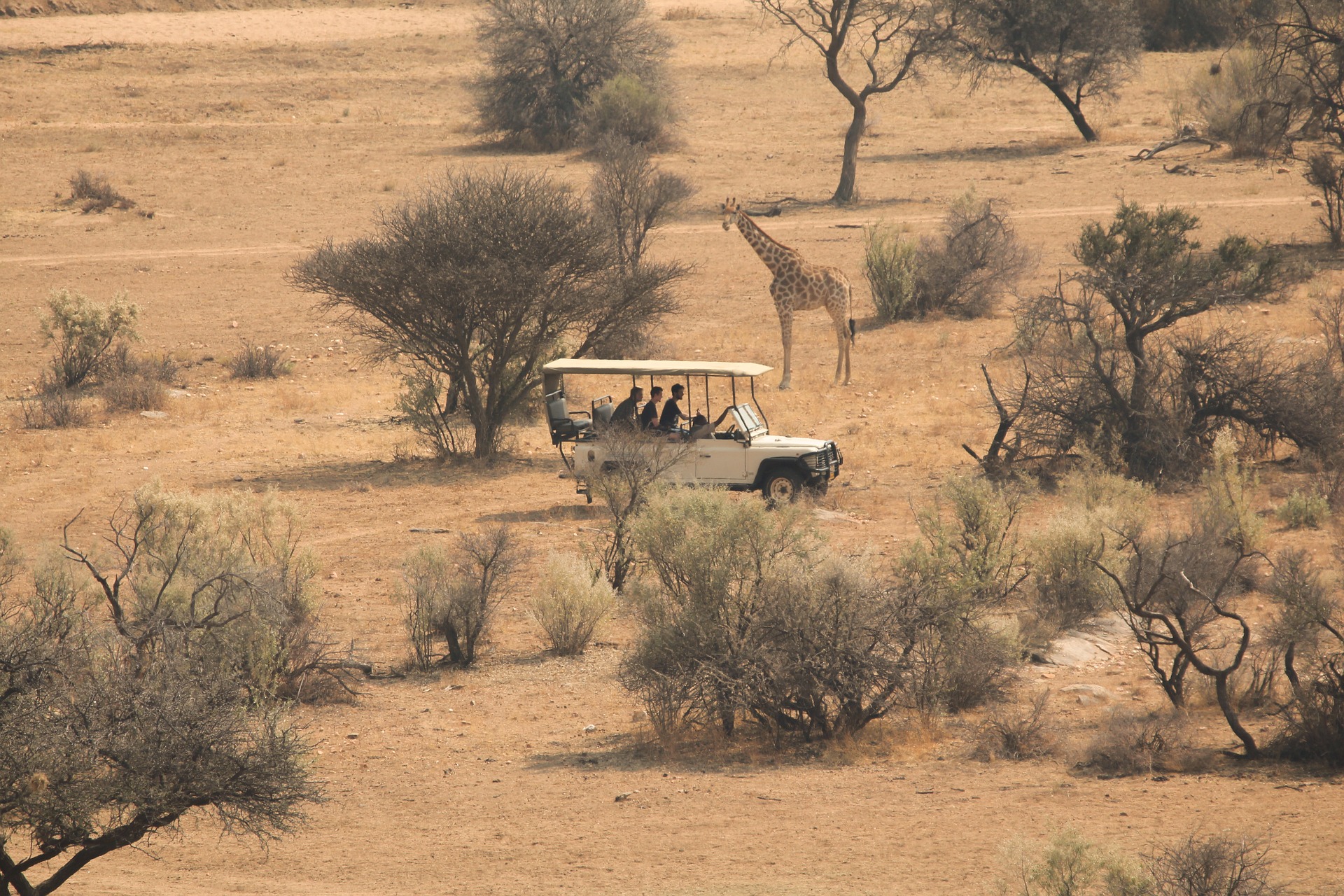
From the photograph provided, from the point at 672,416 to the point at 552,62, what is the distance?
32768mm

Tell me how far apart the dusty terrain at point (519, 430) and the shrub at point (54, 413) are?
0.36 meters

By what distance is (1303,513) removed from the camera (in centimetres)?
1341

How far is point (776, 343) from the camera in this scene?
24.2 metres

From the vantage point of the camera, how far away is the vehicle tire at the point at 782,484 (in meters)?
14.7

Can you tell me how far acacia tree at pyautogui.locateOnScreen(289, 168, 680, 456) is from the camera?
688 inches

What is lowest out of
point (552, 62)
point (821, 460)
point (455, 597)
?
point (455, 597)

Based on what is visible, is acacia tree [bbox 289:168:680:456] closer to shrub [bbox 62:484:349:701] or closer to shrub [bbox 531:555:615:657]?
shrub [bbox 62:484:349:701]

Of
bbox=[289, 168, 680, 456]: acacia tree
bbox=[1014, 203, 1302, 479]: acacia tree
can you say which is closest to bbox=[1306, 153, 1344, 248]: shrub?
bbox=[1014, 203, 1302, 479]: acacia tree

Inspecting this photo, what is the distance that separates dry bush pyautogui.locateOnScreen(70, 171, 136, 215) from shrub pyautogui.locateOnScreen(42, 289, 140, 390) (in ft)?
40.3

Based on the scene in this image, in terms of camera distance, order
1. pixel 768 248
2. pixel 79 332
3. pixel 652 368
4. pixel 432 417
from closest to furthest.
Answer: pixel 652 368, pixel 432 417, pixel 768 248, pixel 79 332

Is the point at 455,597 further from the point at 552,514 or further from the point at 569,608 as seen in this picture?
the point at 552,514

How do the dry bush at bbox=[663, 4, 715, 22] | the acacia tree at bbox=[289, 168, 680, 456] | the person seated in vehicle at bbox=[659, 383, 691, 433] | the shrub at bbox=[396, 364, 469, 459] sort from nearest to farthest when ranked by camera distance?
1. the person seated in vehicle at bbox=[659, 383, 691, 433]
2. the acacia tree at bbox=[289, 168, 680, 456]
3. the shrub at bbox=[396, 364, 469, 459]
4. the dry bush at bbox=[663, 4, 715, 22]

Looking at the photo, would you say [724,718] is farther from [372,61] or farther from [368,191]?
[372,61]

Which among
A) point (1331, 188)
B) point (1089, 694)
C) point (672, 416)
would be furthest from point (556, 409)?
point (1331, 188)
